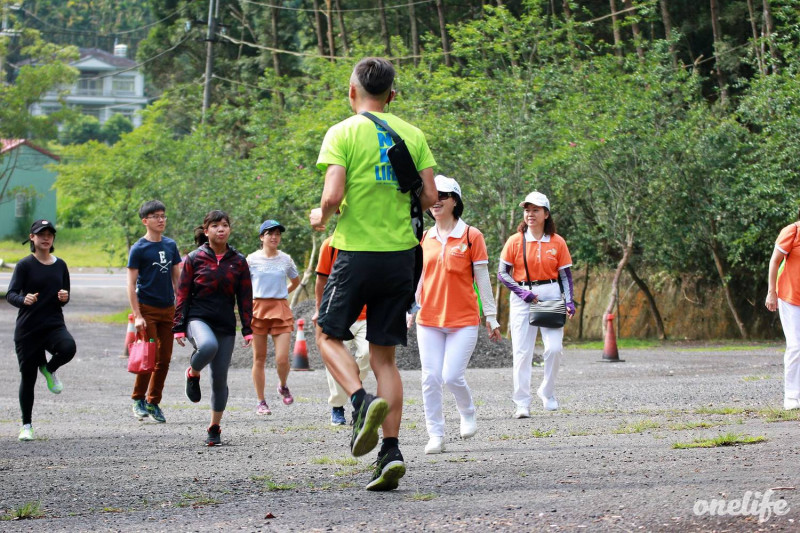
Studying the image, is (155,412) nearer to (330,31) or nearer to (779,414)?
(779,414)

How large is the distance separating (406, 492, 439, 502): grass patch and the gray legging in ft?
11.8

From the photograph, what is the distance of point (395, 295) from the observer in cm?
622

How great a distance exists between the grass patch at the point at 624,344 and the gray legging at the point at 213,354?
1682 centimetres

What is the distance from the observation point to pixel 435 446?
811 cm

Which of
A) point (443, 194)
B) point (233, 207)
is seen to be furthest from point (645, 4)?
point (443, 194)

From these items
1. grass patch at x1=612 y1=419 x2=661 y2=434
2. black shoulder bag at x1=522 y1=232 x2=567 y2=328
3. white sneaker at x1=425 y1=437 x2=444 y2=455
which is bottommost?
grass patch at x1=612 y1=419 x2=661 y2=434

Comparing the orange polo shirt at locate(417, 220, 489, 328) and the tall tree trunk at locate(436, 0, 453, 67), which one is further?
the tall tree trunk at locate(436, 0, 453, 67)

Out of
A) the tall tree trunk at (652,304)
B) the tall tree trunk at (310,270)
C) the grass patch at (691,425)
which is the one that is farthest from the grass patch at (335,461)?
the tall tree trunk at (310,270)

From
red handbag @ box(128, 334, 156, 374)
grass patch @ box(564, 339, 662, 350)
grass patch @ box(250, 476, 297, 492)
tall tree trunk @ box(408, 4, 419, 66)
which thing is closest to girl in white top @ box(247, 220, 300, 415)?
red handbag @ box(128, 334, 156, 374)

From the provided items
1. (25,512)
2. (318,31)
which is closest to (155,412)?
(25,512)

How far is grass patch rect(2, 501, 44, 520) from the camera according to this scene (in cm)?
580

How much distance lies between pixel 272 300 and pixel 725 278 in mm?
16074

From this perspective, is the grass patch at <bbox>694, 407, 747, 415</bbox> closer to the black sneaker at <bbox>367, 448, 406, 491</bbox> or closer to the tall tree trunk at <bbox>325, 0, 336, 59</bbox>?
the black sneaker at <bbox>367, 448, 406, 491</bbox>

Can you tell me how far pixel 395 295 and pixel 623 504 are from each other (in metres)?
1.65
